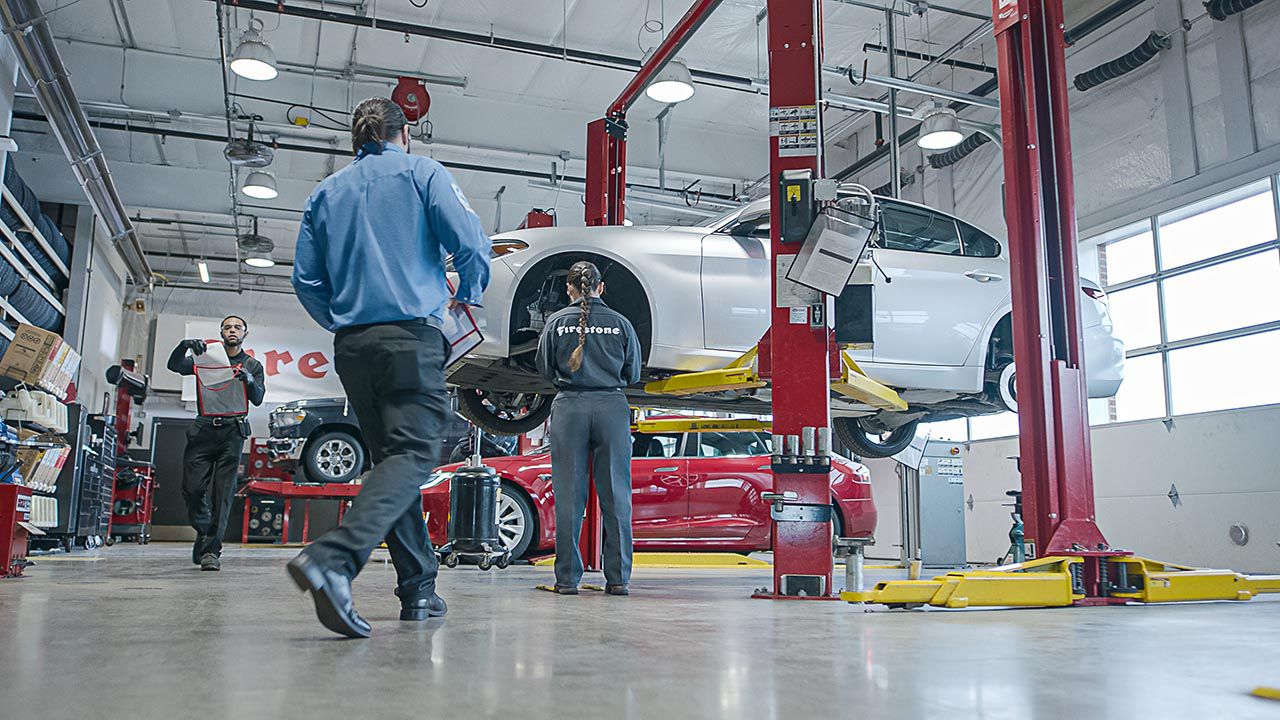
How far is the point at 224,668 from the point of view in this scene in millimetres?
1976

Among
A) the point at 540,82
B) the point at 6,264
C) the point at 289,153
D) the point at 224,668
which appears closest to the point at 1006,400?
the point at 224,668

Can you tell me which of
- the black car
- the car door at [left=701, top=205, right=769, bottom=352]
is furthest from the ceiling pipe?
the car door at [left=701, top=205, right=769, bottom=352]

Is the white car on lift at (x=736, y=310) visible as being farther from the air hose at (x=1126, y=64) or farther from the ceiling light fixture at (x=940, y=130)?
the air hose at (x=1126, y=64)

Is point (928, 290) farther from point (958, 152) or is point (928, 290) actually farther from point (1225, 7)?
point (958, 152)

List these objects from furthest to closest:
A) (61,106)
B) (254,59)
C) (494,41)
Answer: (494,41) < (61,106) < (254,59)

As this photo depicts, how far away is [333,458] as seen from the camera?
38.0 feet

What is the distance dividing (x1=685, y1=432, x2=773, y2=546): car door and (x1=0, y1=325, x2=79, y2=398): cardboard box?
4.99 m

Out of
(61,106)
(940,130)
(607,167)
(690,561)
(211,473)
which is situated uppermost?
(61,106)

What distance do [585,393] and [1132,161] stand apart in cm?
834

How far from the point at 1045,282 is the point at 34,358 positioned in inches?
265

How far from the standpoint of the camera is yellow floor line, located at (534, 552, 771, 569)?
8711mm

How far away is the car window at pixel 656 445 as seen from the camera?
27.6ft

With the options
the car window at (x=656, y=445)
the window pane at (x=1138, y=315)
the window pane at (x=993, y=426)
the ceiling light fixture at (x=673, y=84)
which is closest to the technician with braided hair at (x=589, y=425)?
the car window at (x=656, y=445)

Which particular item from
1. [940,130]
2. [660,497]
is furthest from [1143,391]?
[660,497]
